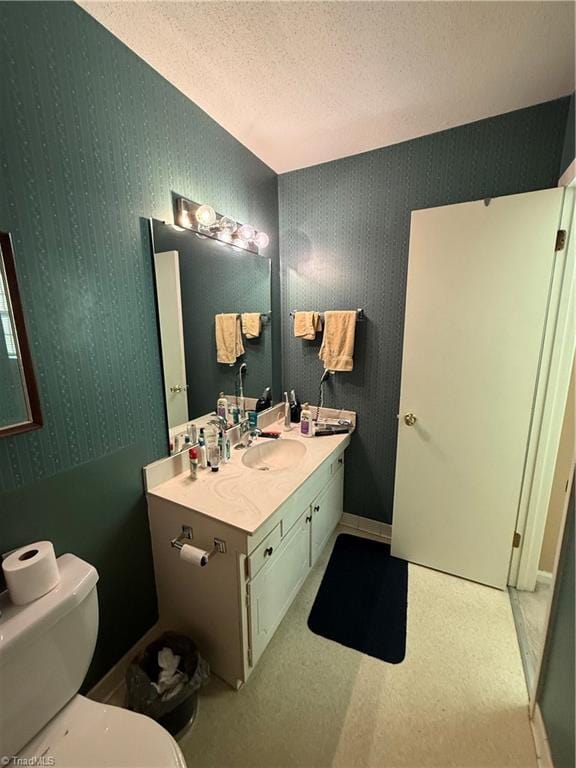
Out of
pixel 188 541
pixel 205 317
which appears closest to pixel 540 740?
pixel 188 541

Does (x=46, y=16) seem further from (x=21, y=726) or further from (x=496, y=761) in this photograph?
(x=496, y=761)

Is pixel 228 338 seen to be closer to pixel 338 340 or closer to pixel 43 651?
pixel 338 340

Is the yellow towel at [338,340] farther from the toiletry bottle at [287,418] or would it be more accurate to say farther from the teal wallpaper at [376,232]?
the toiletry bottle at [287,418]

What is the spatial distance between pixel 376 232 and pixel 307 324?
0.72m

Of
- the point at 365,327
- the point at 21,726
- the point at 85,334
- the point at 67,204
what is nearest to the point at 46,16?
the point at 67,204

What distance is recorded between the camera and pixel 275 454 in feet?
6.58

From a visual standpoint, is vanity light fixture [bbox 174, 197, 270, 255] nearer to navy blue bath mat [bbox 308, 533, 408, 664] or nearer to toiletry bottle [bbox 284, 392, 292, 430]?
toiletry bottle [bbox 284, 392, 292, 430]

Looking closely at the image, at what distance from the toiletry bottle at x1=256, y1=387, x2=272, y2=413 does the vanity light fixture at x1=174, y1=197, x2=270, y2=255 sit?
96 cm

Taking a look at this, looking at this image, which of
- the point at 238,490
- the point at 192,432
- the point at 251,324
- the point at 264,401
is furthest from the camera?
the point at 264,401

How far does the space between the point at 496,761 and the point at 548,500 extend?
45.2 inches

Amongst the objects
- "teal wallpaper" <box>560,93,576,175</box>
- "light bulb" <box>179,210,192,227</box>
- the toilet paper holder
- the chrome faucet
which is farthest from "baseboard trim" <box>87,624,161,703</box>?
"teal wallpaper" <box>560,93,576,175</box>

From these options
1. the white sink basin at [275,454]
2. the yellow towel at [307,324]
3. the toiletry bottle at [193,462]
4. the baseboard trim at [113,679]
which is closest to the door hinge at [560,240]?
the yellow towel at [307,324]

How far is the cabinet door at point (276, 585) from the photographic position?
1304 millimetres

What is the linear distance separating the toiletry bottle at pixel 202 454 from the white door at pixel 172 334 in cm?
14
